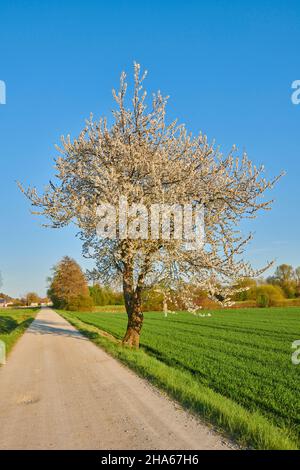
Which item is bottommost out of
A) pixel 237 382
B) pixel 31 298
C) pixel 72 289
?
pixel 31 298

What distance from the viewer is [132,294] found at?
18438mm

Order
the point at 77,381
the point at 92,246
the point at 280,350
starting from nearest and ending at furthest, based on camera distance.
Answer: the point at 77,381
the point at 92,246
the point at 280,350

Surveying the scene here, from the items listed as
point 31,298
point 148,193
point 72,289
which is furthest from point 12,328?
point 31,298

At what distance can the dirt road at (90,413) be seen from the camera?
6082mm

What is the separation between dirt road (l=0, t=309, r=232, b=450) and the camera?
608 cm

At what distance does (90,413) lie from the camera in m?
7.65

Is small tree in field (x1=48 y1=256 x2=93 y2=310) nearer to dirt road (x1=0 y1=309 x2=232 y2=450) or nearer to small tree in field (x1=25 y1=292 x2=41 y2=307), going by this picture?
dirt road (x1=0 y1=309 x2=232 y2=450)

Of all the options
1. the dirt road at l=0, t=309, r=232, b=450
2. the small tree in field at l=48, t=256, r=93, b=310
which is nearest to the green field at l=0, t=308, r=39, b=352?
the dirt road at l=0, t=309, r=232, b=450

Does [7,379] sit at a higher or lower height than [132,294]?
lower

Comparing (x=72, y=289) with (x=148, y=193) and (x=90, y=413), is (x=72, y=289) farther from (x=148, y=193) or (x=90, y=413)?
(x=90, y=413)

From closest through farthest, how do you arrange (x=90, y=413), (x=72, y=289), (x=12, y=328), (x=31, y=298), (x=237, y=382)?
(x=90, y=413), (x=237, y=382), (x=12, y=328), (x=72, y=289), (x=31, y=298)

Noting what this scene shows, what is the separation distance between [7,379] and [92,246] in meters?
7.80
